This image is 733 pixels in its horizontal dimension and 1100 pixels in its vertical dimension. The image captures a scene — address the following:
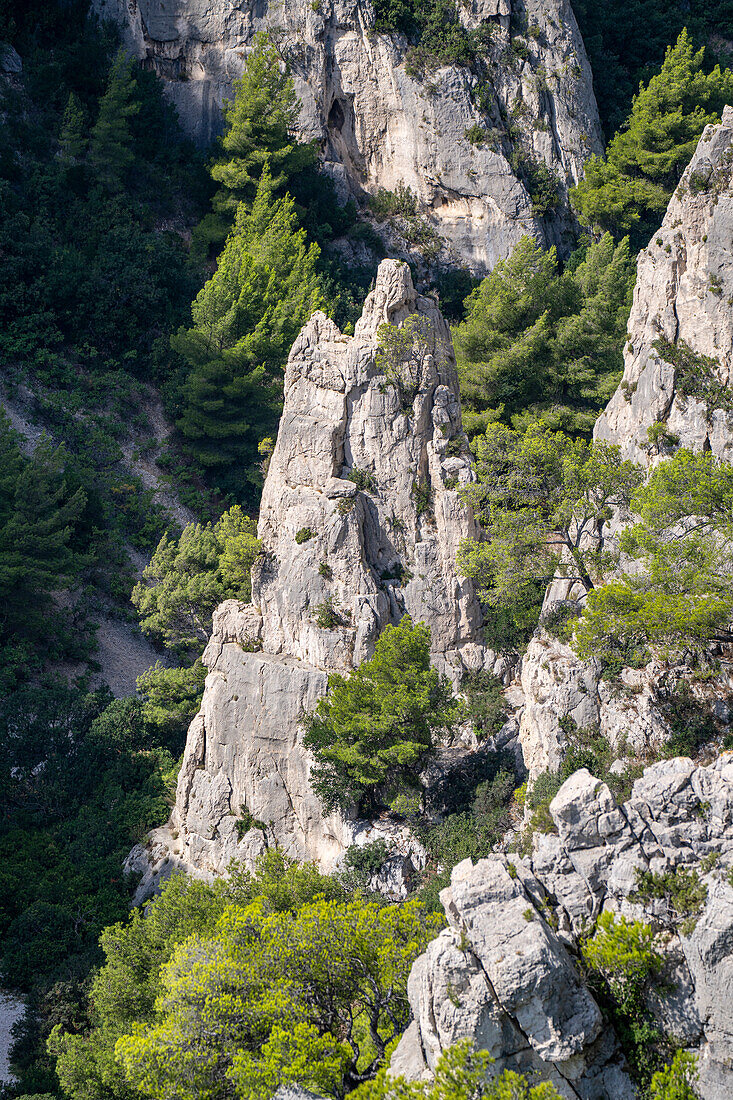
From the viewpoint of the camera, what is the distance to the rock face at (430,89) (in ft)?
198

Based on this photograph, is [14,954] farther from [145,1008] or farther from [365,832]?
[365,832]

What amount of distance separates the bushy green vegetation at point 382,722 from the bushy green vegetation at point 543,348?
12254 mm

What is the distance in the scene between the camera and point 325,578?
112 ft

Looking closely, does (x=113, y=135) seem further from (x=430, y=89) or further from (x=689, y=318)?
(x=689, y=318)

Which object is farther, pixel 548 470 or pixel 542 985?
pixel 548 470

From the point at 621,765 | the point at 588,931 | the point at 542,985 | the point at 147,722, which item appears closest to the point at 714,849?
the point at 588,931

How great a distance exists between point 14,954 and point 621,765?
20.3 meters

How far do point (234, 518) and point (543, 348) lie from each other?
1517 cm

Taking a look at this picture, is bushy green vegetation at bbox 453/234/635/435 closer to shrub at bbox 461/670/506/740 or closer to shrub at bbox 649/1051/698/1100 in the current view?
shrub at bbox 461/670/506/740

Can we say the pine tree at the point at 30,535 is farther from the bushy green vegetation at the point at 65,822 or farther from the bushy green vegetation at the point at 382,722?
the bushy green vegetation at the point at 382,722

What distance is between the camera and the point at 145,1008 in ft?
84.5

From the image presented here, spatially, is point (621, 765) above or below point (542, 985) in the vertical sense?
above

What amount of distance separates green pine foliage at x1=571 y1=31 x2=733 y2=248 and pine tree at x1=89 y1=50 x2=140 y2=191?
27231 mm

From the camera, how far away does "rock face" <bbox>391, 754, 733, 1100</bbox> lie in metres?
17.7
